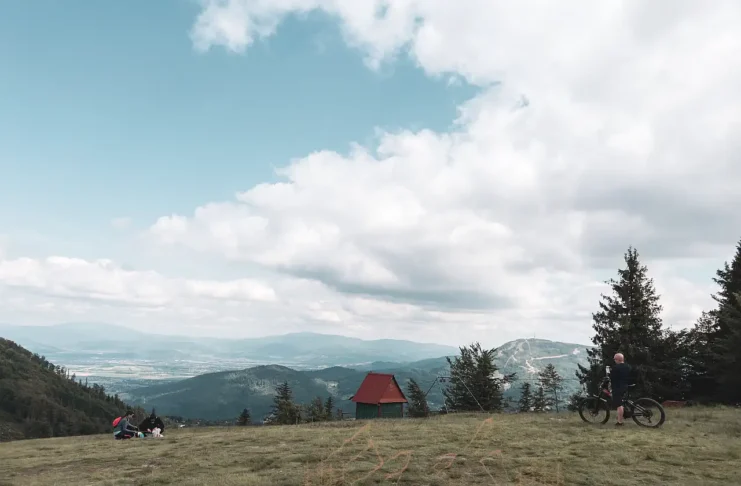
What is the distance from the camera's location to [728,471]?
1041cm

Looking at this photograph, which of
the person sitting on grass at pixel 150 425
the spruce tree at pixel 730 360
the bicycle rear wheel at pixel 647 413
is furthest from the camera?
the spruce tree at pixel 730 360

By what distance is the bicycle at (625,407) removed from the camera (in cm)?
1705

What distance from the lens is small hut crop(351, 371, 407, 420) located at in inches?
2181

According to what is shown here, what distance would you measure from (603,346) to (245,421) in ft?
217

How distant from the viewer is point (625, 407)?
693 inches

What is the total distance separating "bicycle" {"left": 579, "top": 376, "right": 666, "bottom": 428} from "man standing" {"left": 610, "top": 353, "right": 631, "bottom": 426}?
0.67 feet

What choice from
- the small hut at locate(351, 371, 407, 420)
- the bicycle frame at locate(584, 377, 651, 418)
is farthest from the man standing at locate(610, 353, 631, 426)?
the small hut at locate(351, 371, 407, 420)

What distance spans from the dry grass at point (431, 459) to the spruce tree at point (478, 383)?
42049 mm

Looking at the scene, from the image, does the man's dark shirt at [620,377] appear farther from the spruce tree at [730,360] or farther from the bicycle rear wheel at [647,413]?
the spruce tree at [730,360]

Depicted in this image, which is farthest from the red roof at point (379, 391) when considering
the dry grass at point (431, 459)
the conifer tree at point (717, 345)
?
the dry grass at point (431, 459)

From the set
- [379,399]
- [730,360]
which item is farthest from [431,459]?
[379,399]

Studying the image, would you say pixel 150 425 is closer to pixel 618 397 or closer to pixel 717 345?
pixel 618 397

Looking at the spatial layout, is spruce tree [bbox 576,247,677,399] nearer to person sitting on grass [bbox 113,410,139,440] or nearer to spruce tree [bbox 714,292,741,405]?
spruce tree [bbox 714,292,741,405]

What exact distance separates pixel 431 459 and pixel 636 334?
34.9 metres
